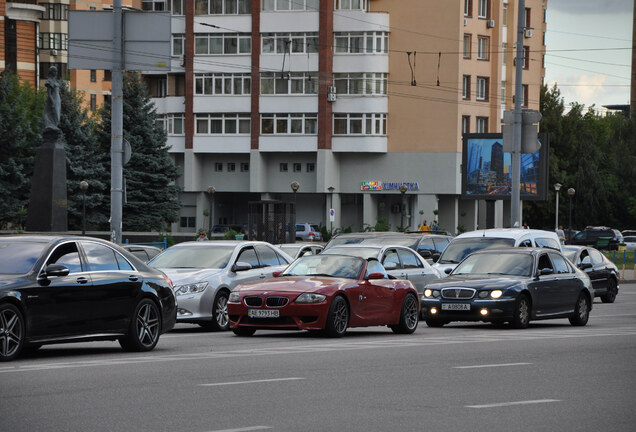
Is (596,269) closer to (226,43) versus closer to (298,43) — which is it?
(298,43)

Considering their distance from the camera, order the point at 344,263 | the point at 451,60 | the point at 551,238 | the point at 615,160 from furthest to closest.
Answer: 1. the point at 615,160
2. the point at 451,60
3. the point at 551,238
4. the point at 344,263

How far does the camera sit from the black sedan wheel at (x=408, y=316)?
21.2 m

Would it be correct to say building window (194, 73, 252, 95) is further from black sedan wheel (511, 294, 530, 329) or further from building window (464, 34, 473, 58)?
black sedan wheel (511, 294, 530, 329)

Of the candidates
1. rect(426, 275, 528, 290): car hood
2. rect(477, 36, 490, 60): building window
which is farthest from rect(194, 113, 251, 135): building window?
rect(426, 275, 528, 290): car hood

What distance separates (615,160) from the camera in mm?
97938

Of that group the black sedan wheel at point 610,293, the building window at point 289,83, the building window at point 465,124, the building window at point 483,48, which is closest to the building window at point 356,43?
the building window at point 289,83

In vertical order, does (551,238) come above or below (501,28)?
below

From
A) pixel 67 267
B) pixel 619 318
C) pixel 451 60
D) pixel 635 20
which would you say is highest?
pixel 635 20

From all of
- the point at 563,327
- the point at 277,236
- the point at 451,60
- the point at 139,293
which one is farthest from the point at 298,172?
the point at 139,293

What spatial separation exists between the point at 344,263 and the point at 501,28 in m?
70.6

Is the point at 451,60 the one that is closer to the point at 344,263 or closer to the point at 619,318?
the point at 619,318

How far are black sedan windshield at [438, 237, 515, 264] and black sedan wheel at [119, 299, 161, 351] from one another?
40.4 ft

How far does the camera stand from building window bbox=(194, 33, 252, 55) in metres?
86.5

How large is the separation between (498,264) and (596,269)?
41.4 ft
